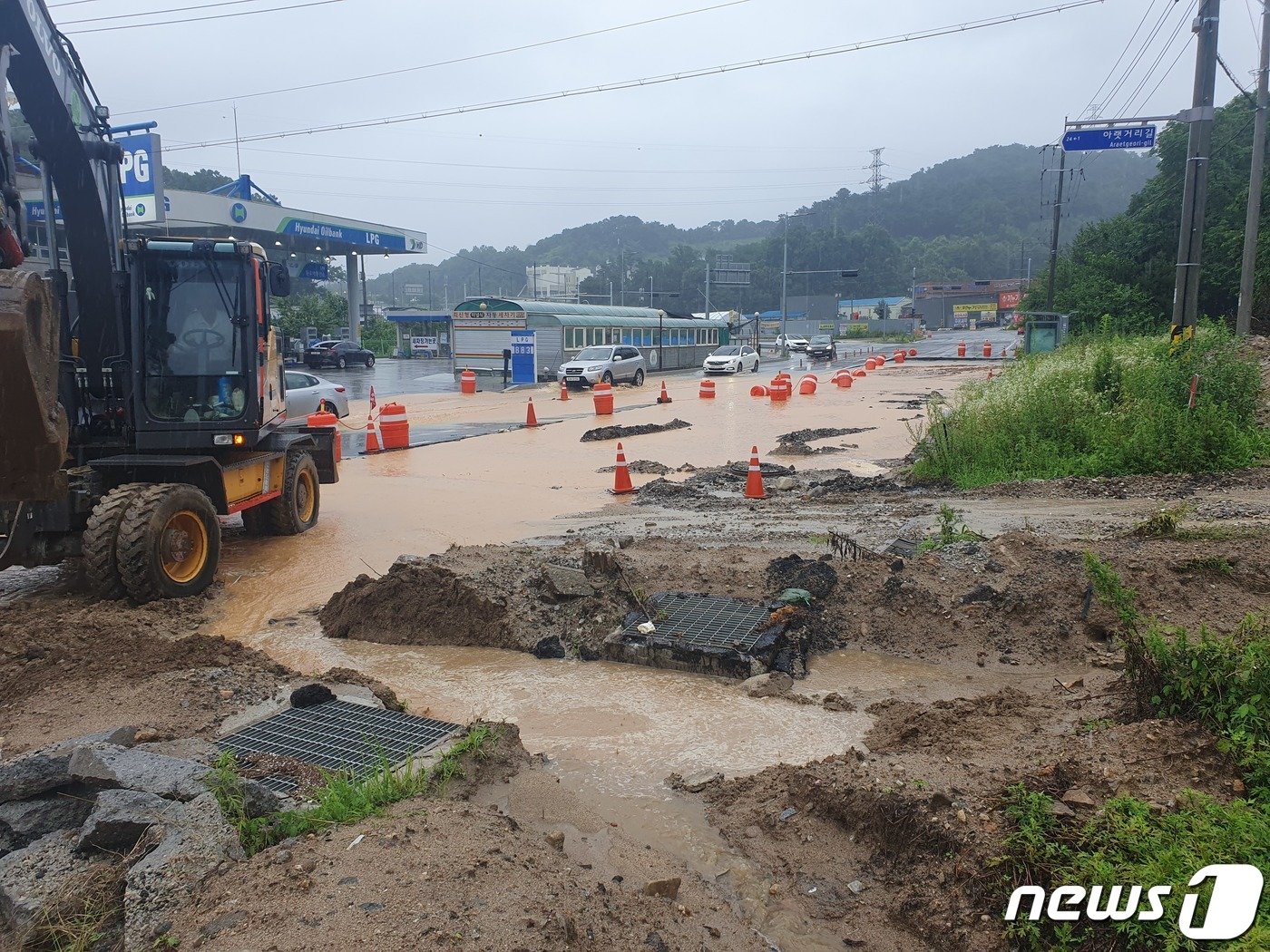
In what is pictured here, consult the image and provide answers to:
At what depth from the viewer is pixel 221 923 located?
3.17 meters

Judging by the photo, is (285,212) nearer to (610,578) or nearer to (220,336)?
(220,336)

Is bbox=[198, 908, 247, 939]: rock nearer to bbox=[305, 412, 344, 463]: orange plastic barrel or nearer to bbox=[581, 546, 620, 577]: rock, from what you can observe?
bbox=[581, 546, 620, 577]: rock

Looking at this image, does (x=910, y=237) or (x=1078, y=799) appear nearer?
(x=1078, y=799)

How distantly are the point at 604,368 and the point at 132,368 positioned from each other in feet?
89.0

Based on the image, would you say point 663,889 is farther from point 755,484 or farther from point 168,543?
point 755,484

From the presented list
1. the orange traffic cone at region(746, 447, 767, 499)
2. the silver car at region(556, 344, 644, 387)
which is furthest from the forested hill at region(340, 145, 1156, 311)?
the orange traffic cone at region(746, 447, 767, 499)

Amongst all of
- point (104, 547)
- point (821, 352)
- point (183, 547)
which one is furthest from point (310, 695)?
point (821, 352)

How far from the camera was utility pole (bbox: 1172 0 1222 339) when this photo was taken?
45.5 feet

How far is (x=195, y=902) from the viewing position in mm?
3307

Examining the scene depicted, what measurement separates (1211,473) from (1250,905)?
416 inches

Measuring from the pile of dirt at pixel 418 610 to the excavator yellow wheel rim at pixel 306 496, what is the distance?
12.8 feet

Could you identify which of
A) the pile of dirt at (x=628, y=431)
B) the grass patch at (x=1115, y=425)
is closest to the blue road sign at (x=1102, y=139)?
the grass patch at (x=1115, y=425)

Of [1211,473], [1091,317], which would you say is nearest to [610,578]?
[1211,473]

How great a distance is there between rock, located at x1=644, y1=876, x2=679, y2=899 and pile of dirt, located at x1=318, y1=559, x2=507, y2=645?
358 cm
